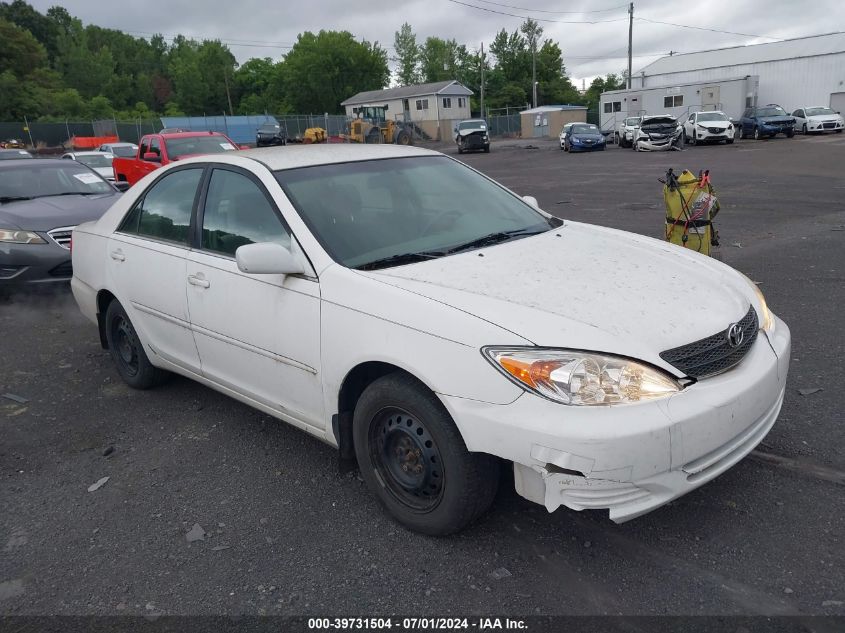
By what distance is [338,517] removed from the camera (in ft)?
10.5

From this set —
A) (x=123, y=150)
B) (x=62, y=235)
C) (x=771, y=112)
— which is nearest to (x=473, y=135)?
(x=771, y=112)

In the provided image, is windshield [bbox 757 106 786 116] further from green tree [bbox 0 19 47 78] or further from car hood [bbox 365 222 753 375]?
green tree [bbox 0 19 47 78]

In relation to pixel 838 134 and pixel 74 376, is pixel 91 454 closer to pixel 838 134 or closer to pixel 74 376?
pixel 74 376

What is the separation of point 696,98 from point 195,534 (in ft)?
146

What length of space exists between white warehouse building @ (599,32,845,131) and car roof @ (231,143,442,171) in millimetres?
41962

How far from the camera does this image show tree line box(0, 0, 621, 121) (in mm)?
85812

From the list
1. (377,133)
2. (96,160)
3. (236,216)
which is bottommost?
(236,216)

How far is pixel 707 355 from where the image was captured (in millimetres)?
2688

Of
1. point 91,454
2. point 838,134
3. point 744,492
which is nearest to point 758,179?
point 744,492

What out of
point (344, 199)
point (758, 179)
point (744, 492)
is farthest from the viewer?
point (758, 179)

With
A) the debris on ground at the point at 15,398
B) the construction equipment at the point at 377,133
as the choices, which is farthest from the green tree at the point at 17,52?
the debris on ground at the point at 15,398

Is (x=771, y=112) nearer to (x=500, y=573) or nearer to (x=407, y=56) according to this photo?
(x=500, y=573)

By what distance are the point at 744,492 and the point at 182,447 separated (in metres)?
3.03

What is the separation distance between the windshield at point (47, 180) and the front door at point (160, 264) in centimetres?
481
